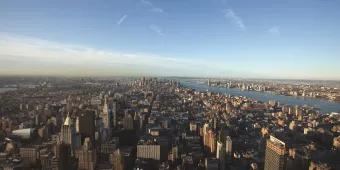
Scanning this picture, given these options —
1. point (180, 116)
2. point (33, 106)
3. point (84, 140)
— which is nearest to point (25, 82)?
point (33, 106)

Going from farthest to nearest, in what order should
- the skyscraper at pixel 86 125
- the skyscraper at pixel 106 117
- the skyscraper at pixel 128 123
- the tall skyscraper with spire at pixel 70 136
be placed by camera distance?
the skyscraper at pixel 128 123
the skyscraper at pixel 106 117
the skyscraper at pixel 86 125
the tall skyscraper with spire at pixel 70 136

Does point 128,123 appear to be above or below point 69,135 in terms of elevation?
below

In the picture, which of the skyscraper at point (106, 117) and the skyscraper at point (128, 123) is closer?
the skyscraper at point (106, 117)

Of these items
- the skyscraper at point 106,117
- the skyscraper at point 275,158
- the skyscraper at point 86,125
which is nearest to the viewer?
the skyscraper at point 275,158

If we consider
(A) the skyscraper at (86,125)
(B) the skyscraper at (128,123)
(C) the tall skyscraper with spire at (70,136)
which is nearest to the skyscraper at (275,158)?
(C) the tall skyscraper with spire at (70,136)

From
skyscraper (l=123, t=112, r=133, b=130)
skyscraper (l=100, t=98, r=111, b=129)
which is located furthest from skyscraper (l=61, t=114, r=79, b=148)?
skyscraper (l=123, t=112, r=133, b=130)

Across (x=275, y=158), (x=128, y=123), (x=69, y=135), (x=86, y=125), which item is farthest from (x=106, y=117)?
(x=275, y=158)

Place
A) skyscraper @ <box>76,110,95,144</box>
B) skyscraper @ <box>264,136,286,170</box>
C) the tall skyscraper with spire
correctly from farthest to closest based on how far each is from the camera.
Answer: skyscraper @ <box>76,110,95,144</box> < the tall skyscraper with spire < skyscraper @ <box>264,136,286,170</box>

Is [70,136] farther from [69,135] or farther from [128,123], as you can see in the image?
[128,123]

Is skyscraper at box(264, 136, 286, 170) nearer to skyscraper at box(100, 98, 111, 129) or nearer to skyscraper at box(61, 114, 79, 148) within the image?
skyscraper at box(61, 114, 79, 148)

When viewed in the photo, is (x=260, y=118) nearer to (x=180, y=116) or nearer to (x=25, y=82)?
(x=180, y=116)

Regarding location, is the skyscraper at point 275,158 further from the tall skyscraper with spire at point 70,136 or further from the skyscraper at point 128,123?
the skyscraper at point 128,123
